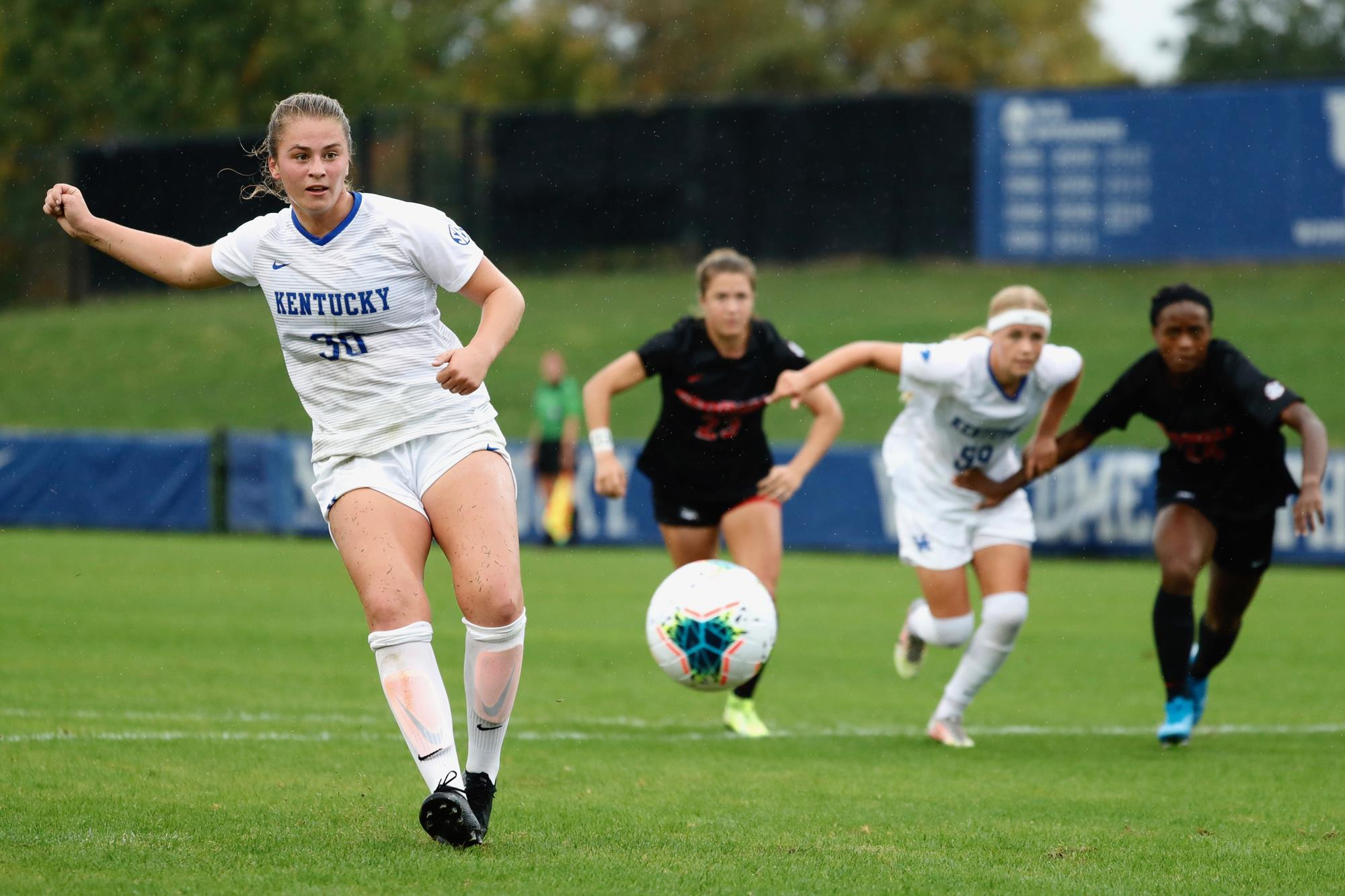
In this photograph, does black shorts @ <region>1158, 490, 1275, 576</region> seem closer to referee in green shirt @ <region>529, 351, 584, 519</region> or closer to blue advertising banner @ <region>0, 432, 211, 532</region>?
referee in green shirt @ <region>529, 351, 584, 519</region>

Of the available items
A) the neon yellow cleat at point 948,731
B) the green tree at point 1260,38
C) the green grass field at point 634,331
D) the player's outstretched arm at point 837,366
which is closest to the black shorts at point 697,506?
the player's outstretched arm at point 837,366

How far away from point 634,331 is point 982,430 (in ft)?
75.7

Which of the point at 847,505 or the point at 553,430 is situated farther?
the point at 553,430

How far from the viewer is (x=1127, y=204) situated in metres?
29.4

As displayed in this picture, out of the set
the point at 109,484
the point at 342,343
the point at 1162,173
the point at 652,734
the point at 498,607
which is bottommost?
the point at 109,484

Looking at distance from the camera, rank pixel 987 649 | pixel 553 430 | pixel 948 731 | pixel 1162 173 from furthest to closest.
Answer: pixel 1162 173
pixel 553 430
pixel 987 649
pixel 948 731

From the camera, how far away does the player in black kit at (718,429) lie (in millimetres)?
8336

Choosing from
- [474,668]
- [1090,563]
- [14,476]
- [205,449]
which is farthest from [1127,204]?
[474,668]

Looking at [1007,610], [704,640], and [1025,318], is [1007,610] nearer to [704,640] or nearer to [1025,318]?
[1025,318]

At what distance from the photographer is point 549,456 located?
65.2ft

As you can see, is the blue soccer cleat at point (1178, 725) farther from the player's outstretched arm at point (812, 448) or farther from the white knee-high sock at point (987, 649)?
the player's outstretched arm at point (812, 448)

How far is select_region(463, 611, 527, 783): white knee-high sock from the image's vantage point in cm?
534

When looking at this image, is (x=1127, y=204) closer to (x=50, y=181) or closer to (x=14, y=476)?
(x=14, y=476)

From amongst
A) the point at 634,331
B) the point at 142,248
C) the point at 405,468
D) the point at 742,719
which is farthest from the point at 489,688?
the point at 634,331
